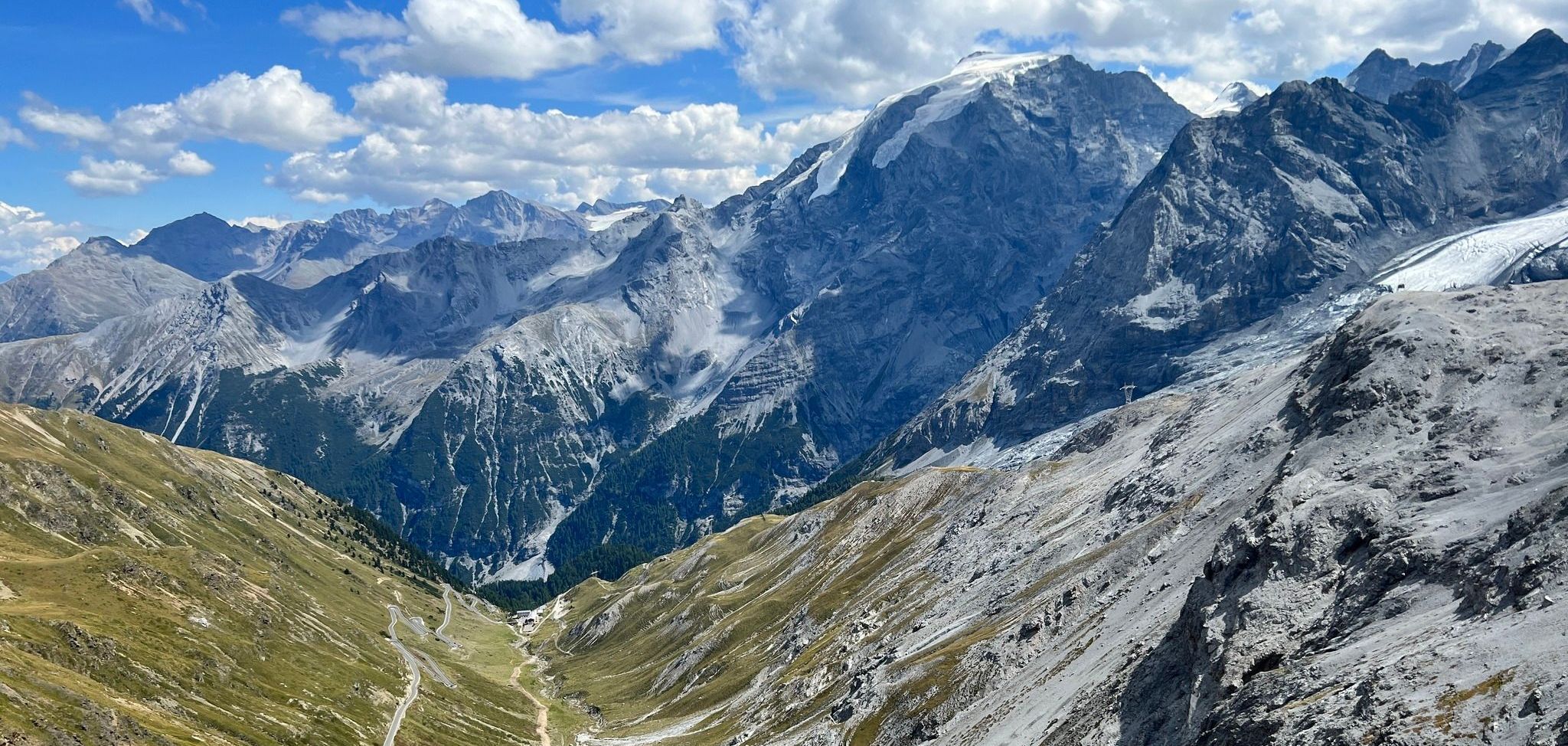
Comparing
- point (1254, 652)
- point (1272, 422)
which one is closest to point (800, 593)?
point (1272, 422)

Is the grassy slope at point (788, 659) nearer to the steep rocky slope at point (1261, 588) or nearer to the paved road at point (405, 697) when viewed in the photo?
the steep rocky slope at point (1261, 588)

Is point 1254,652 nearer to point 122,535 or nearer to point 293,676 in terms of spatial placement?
point 293,676

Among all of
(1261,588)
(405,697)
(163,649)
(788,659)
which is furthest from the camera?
(405,697)

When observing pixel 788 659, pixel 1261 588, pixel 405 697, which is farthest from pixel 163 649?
pixel 1261 588

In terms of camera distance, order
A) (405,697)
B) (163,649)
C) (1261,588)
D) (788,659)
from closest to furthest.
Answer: (1261,588), (163,649), (788,659), (405,697)

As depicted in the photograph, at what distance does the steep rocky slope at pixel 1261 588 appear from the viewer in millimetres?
49656

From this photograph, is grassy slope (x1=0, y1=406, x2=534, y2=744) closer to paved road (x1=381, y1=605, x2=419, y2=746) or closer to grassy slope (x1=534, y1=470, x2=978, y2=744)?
paved road (x1=381, y1=605, x2=419, y2=746)

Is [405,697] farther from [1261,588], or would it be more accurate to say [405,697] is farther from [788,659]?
[1261,588]

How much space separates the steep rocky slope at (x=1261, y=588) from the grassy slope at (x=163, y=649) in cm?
3757

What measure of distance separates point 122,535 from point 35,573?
63942 mm

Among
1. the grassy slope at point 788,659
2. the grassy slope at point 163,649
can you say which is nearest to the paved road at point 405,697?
the grassy slope at point 163,649

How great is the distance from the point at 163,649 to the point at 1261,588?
11763 cm

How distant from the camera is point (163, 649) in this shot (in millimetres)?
116250

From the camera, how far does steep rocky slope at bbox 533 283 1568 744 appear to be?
49656mm
